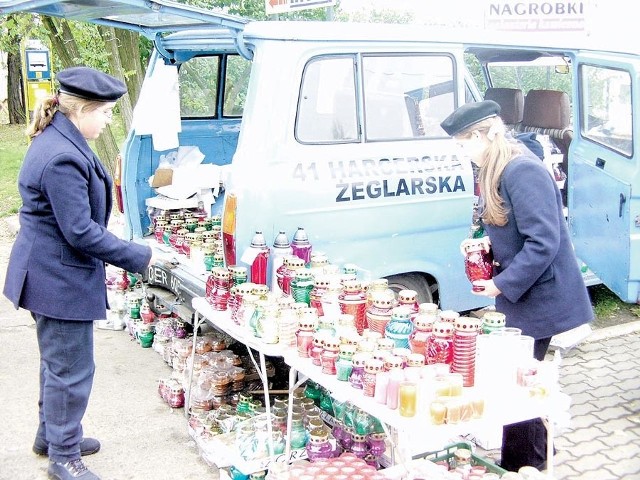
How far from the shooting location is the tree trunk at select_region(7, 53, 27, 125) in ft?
77.4

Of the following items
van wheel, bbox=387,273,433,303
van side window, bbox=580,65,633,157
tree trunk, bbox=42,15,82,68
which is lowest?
van wheel, bbox=387,273,433,303

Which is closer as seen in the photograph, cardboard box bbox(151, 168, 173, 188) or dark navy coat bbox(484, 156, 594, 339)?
dark navy coat bbox(484, 156, 594, 339)

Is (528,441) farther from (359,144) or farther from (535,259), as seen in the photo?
(359,144)

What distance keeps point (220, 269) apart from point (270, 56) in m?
1.21

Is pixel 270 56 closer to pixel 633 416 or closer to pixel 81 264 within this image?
pixel 81 264

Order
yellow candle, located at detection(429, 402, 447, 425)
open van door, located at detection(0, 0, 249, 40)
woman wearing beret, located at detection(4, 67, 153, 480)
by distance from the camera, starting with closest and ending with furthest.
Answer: yellow candle, located at detection(429, 402, 447, 425), woman wearing beret, located at detection(4, 67, 153, 480), open van door, located at detection(0, 0, 249, 40)

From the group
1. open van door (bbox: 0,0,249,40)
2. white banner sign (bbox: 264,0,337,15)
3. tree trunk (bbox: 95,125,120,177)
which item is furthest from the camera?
tree trunk (bbox: 95,125,120,177)

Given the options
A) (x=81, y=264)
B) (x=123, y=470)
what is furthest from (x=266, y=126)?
(x=123, y=470)

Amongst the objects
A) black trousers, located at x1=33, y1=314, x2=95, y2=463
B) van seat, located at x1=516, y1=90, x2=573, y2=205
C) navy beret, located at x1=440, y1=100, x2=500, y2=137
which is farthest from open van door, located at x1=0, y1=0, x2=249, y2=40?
van seat, located at x1=516, y1=90, x2=573, y2=205

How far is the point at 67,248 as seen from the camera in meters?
3.79

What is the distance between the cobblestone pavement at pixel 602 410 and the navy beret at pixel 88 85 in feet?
9.77

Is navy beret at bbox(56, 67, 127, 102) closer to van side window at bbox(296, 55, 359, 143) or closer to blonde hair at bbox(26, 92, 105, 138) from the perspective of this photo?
blonde hair at bbox(26, 92, 105, 138)

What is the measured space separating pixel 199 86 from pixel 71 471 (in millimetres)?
3347

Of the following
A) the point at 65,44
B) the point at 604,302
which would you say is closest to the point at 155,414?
the point at 604,302
